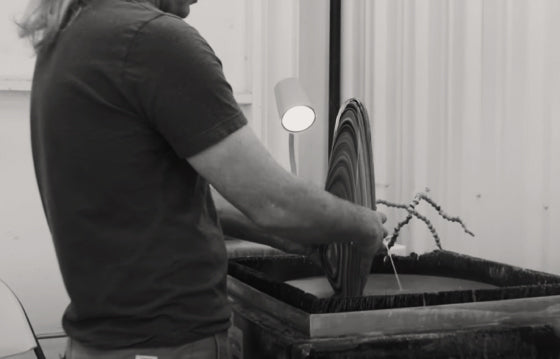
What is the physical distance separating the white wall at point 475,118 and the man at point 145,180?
40.7 inches

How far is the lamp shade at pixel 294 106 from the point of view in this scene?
1.96 m

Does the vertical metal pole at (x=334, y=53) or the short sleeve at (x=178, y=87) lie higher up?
the short sleeve at (x=178, y=87)

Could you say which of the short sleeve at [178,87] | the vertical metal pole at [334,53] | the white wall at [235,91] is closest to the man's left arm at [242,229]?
the short sleeve at [178,87]

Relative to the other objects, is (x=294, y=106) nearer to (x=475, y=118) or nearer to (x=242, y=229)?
(x=475, y=118)

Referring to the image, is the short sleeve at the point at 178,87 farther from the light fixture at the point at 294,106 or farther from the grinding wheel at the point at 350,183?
the light fixture at the point at 294,106

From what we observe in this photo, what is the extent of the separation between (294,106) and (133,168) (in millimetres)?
1049

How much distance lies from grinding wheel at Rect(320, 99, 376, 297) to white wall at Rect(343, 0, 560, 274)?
76cm

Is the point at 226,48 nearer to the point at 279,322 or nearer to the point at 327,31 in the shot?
the point at 327,31

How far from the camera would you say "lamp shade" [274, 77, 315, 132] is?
1.96m

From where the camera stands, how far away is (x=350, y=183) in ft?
4.06

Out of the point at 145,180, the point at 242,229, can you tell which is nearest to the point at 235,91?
the point at 242,229

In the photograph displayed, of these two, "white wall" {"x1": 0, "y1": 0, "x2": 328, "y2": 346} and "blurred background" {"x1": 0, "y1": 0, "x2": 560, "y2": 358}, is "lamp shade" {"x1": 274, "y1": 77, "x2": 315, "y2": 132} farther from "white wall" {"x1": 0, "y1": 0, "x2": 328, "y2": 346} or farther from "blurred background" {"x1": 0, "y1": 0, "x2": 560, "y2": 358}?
"white wall" {"x1": 0, "y1": 0, "x2": 328, "y2": 346}

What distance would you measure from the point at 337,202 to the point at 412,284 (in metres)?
0.48

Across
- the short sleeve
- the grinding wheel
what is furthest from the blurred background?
the short sleeve
